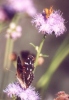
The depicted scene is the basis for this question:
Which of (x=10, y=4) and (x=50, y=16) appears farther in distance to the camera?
(x=10, y=4)

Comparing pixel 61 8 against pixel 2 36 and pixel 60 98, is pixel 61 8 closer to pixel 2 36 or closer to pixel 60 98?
pixel 2 36

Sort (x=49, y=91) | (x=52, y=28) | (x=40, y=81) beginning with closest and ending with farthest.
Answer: (x=52, y=28), (x=40, y=81), (x=49, y=91)

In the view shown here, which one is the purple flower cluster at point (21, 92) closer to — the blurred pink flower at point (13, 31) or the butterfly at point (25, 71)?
the butterfly at point (25, 71)

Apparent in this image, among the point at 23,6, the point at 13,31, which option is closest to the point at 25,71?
the point at 13,31

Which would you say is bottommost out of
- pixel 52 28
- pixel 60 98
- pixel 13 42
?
pixel 60 98

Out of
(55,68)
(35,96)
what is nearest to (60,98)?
(35,96)

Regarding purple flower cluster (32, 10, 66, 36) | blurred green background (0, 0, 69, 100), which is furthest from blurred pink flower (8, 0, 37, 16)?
purple flower cluster (32, 10, 66, 36)
